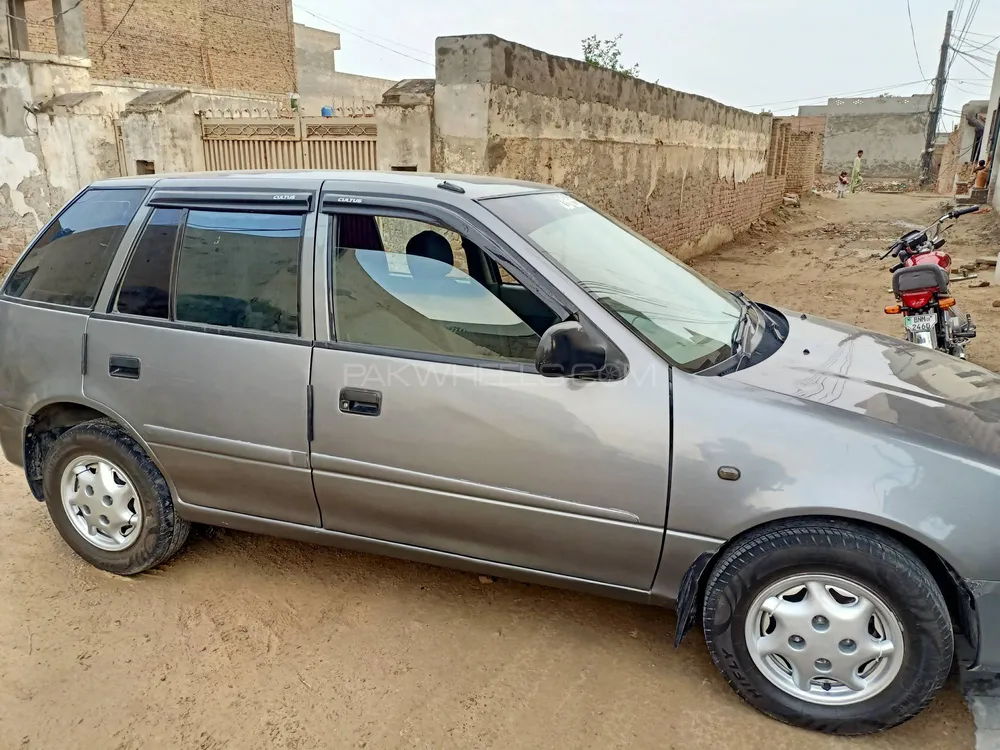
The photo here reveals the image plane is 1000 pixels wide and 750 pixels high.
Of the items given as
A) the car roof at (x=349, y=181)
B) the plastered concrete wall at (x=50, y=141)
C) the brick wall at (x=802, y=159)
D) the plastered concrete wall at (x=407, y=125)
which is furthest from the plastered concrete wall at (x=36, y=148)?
the brick wall at (x=802, y=159)

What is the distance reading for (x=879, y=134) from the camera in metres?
37.0

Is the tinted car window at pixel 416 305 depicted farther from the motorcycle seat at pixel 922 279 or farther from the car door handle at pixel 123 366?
the motorcycle seat at pixel 922 279

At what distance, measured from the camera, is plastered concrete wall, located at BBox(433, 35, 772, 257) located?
675 centimetres

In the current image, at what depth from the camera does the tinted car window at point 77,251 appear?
3.20 metres

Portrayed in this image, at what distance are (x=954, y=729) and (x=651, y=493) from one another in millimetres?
1285

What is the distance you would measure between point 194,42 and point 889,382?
24.8 meters

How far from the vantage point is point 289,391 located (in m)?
2.79

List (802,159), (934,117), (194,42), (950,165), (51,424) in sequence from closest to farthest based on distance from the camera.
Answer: (51,424), (802,159), (194,42), (950,165), (934,117)

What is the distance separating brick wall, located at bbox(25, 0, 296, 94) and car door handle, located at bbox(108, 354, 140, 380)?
1801 centimetres

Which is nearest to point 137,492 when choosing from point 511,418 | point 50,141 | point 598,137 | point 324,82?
point 511,418

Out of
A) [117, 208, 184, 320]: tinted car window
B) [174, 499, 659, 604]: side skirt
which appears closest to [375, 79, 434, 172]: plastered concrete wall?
[117, 208, 184, 320]: tinted car window

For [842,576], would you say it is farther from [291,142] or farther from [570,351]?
[291,142]

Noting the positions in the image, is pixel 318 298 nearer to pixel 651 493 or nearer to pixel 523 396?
pixel 523 396

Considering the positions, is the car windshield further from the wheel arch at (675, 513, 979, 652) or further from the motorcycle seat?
the motorcycle seat
